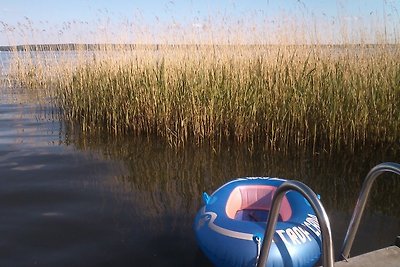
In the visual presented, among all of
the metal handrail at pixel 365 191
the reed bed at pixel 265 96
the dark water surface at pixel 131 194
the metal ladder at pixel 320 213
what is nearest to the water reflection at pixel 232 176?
the dark water surface at pixel 131 194

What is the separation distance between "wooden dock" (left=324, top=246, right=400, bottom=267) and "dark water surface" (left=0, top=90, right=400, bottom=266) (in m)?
0.82

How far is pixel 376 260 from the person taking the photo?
6.78ft

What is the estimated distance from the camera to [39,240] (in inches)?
121

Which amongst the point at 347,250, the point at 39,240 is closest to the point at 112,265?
the point at 39,240

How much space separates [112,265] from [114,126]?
3.65 meters

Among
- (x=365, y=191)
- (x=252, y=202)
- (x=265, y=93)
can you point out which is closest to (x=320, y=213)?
(x=365, y=191)

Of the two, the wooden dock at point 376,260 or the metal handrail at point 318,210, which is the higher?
the metal handrail at point 318,210

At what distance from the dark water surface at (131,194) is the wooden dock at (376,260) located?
823 millimetres

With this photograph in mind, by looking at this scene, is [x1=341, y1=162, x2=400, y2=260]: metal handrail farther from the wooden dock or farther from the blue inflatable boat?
the blue inflatable boat

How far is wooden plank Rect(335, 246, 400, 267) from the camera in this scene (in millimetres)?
2018

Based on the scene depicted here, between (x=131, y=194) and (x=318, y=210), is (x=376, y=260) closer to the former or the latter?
(x=318, y=210)

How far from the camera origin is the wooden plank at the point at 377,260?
2.02 metres

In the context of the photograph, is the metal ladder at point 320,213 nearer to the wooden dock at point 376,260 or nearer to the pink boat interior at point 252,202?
the wooden dock at point 376,260

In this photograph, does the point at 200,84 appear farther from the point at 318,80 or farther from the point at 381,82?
the point at 381,82
